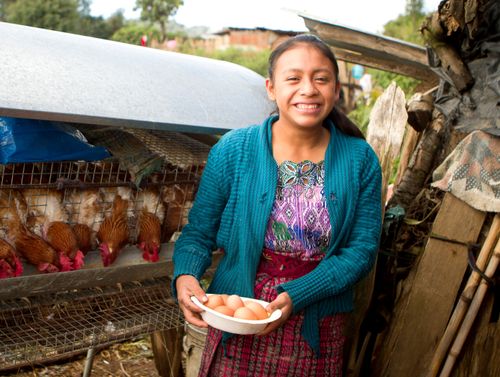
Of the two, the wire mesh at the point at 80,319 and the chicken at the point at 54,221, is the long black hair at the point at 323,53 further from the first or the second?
the wire mesh at the point at 80,319

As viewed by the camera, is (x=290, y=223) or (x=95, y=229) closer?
(x=290, y=223)

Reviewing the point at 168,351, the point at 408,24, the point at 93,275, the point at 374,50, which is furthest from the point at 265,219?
the point at 408,24

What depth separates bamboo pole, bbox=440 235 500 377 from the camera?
9.21ft

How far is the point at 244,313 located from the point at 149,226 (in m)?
1.13

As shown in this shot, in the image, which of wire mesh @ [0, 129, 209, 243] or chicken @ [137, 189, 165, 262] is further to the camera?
chicken @ [137, 189, 165, 262]

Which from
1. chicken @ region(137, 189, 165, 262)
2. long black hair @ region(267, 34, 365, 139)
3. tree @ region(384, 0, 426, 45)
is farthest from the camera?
tree @ region(384, 0, 426, 45)

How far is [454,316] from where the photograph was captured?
2.94m

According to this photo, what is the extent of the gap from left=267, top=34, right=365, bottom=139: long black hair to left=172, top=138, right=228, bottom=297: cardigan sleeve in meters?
0.35

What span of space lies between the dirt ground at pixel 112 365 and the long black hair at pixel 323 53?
2.55 meters

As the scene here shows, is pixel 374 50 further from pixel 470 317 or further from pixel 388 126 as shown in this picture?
pixel 470 317

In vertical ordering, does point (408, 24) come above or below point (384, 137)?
above

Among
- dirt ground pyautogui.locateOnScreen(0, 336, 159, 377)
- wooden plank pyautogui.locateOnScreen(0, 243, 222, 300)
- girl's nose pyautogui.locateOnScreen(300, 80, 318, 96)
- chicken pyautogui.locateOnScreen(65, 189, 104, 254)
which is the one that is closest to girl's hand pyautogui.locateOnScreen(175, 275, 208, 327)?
wooden plank pyautogui.locateOnScreen(0, 243, 222, 300)

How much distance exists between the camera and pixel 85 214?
106 inches

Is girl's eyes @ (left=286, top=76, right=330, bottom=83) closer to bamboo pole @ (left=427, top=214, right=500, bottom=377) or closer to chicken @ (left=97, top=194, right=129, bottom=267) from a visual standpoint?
chicken @ (left=97, top=194, right=129, bottom=267)
